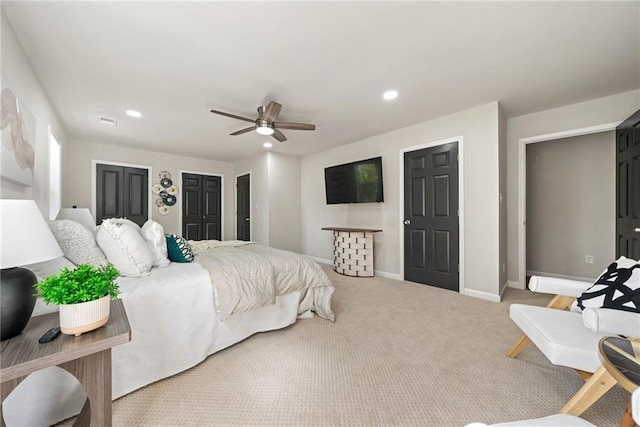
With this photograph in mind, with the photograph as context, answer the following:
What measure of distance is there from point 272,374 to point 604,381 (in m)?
1.70

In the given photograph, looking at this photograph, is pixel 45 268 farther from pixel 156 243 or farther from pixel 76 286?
pixel 156 243

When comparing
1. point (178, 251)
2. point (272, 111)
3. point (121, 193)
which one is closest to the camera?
point (178, 251)

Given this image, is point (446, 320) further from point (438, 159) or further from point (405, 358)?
point (438, 159)

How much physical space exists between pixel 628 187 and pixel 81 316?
14.3ft

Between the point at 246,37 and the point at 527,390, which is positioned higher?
the point at 246,37

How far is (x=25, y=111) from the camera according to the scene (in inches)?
72.9

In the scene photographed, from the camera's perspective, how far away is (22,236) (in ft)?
2.86

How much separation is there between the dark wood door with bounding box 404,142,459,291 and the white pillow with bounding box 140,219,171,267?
316 cm

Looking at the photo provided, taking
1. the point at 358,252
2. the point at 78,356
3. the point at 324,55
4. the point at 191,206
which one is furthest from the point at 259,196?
the point at 78,356

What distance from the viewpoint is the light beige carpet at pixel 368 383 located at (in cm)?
132

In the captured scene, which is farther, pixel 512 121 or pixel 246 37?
pixel 512 121

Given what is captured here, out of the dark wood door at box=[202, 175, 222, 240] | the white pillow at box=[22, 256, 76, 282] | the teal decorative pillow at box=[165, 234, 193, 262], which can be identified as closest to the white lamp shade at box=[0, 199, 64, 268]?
the white pillow at box=[22, 256, 76, 282]

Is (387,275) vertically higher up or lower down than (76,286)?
lower down

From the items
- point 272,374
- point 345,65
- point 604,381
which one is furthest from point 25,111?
point 604,381
